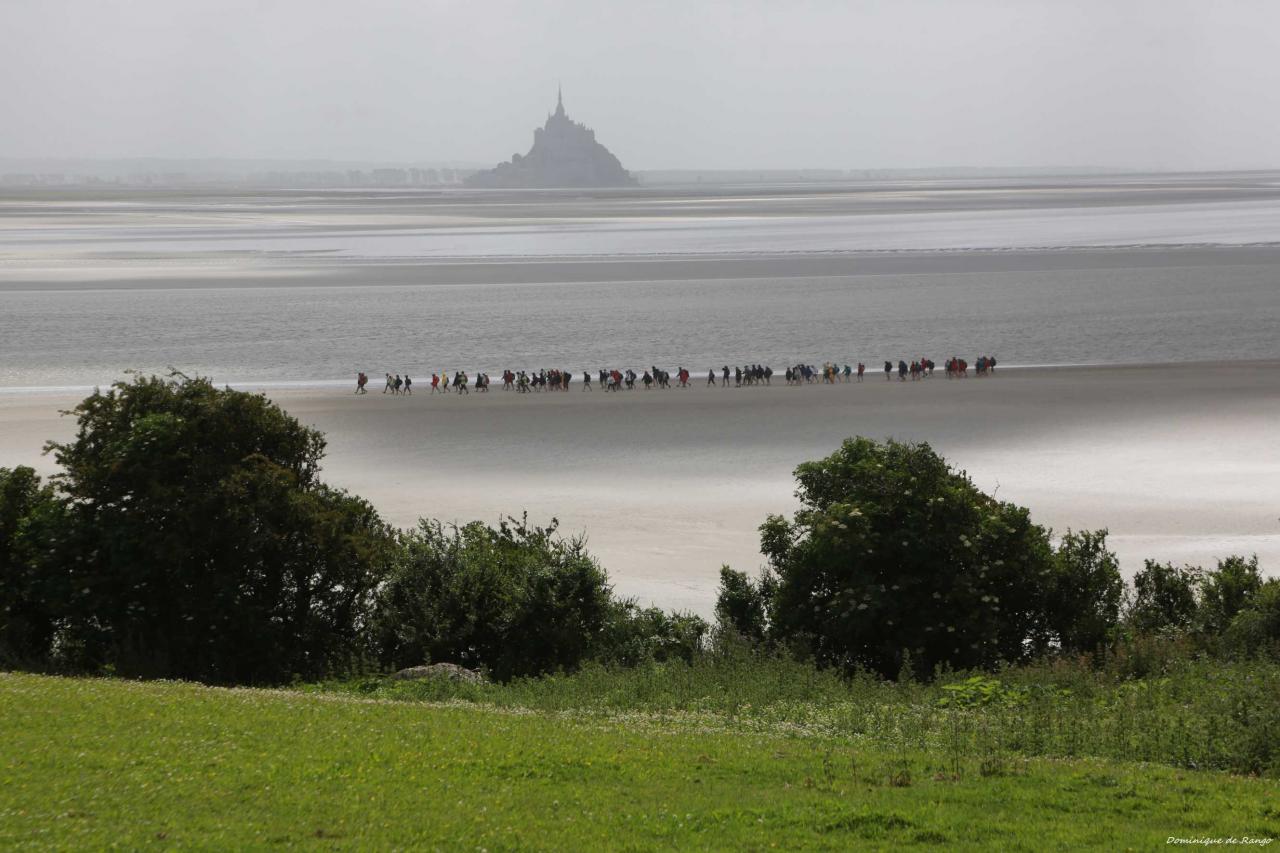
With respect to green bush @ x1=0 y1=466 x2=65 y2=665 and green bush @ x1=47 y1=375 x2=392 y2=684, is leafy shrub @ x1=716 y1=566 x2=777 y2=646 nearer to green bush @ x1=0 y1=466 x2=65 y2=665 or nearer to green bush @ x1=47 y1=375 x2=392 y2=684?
green bush @ x1=47 y1=375 x2=392 y2=684

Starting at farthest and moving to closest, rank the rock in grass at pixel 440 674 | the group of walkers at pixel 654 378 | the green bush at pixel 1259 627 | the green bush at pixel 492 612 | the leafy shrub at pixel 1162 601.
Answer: the group of walkers at pixel 654 378 < the leafy shrub at pixel 1162 601 < the green bush at pixel 492 612 < the rock in grass at pixel 440 674 < the green bush at pixel 1259 627

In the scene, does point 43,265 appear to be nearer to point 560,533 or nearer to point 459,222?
point 459,222

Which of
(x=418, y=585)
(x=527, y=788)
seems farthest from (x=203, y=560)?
(x=527, y=788)

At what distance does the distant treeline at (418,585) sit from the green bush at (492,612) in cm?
3

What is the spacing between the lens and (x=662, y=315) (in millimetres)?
75938

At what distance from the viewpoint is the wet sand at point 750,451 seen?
27.8 meters

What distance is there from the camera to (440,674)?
59.0 feet

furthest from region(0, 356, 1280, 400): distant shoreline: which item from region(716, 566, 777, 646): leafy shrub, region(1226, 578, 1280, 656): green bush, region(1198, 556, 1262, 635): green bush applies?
region(1226, 578, 1280, 656): green bush

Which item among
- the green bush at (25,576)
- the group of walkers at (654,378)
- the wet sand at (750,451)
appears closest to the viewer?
the green bush at (25,576)

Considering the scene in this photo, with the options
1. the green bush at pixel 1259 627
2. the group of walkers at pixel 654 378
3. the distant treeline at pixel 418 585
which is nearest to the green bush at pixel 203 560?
the distant treeline at pixel 418 585

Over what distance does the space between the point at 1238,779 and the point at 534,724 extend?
22.7ft

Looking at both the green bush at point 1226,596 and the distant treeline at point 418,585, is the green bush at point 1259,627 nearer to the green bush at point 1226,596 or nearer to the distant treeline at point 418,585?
the distant treeline at point 418,585

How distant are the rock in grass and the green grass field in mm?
3741

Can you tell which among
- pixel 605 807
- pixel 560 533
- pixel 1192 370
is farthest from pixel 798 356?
pixel 605 807
